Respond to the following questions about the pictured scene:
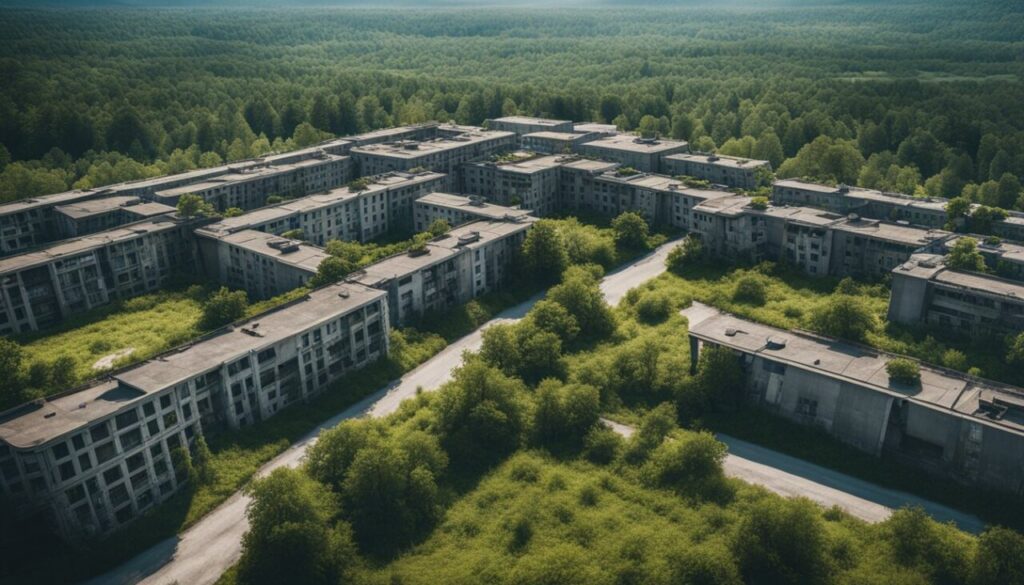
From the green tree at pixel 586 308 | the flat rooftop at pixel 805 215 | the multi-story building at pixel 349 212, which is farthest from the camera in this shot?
the multi-story building at pixel 349 212

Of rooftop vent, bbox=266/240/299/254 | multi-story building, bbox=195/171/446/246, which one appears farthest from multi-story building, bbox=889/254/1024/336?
multi-story building, bbox=195/171/446/246

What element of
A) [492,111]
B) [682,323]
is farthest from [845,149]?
[492,111]

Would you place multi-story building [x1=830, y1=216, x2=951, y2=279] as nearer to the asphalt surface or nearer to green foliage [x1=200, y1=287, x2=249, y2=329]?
the asphalt surface

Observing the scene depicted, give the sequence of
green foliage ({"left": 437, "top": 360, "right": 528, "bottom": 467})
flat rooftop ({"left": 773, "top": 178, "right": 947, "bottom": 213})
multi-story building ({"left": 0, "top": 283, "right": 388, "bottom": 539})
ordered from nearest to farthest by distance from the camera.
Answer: multi-story building ({"left": 0, "top": 283, "right": 388, "bottom": 539}), green foliage ({"left": 437, "top": 360, "right": 528, "bottom": 467}), flat rooftop ({"left": 773, "top": 178, "right": 947, "bottom": 213})

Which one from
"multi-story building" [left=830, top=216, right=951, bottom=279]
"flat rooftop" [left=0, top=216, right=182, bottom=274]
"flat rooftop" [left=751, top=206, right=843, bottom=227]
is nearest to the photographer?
"flat rooftop" [left=0, top=216, right=182, bottom=274]

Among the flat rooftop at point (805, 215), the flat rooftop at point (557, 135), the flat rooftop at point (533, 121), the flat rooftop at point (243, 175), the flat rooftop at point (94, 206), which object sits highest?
the flat rooftop at point (94, 206)

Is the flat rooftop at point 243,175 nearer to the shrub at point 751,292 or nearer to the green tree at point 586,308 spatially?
the green tree at point 586,308

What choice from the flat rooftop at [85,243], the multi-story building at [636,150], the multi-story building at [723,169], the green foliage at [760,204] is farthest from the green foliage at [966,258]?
the flat rooftop at [85,243]

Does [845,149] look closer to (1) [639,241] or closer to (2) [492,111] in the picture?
(1) [639,241]
